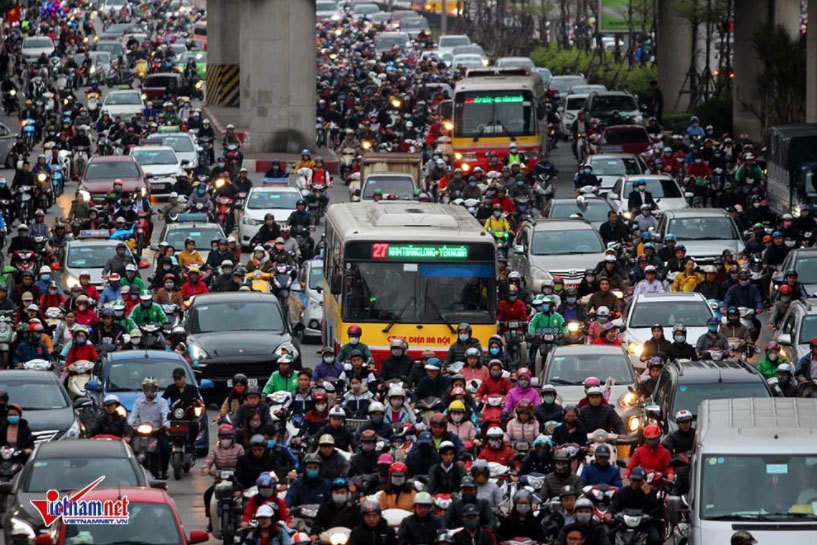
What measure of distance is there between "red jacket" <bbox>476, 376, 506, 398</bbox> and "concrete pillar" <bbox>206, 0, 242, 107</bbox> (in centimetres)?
5433

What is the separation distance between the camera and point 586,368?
26.5 m

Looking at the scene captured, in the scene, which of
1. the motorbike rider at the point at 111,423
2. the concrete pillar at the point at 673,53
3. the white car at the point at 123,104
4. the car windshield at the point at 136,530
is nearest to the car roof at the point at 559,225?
the motorbike rider at the point at 111,423

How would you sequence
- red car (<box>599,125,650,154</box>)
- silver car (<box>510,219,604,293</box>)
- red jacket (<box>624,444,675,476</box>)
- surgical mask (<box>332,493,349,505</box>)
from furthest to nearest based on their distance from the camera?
red car (<box>599,125,650,154</box>) < silver car (<box>510,219,604,293</box>) < red jacket (<box>624,444,675,476</box>) < surgical mask (<box>332,493,349,505</box>)

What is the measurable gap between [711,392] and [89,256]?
16389 millimetres

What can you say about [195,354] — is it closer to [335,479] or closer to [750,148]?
[335,479]

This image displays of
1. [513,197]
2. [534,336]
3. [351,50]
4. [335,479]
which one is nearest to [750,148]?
[513,197]

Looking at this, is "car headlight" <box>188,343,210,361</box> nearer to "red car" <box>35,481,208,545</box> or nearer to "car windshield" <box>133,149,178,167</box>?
"red car" <box>35,481,208,545</box>

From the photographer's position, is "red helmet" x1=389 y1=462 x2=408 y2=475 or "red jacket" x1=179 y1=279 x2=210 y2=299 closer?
"red helmet" x1=389 y1=462 x2=408 y2=475

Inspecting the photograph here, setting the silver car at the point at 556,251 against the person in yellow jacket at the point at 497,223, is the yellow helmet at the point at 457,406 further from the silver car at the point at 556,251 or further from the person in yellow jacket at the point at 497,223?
the person in yellow jacket at the point at 497,223

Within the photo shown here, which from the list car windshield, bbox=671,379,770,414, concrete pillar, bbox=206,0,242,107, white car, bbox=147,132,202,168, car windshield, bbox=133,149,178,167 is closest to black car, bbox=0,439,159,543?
car windshield, bbox=671,379,770,414

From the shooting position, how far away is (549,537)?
18.9 m

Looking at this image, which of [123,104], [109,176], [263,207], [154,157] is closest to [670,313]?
[263,207]

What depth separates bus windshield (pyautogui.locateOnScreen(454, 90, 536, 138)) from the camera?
52478 millimetres

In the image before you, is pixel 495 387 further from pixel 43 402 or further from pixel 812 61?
pixel 812 61
